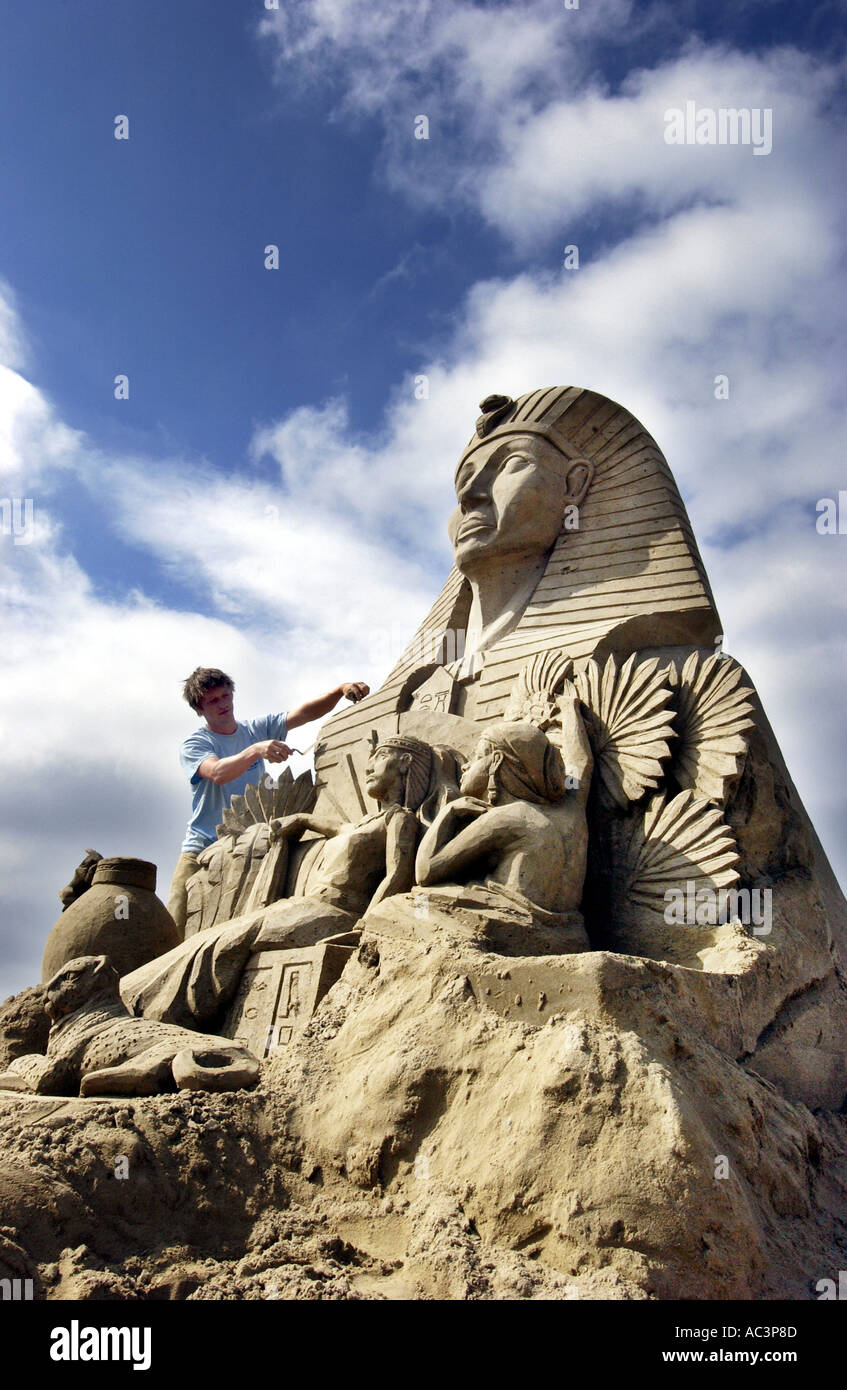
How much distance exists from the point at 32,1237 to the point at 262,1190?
70 cm

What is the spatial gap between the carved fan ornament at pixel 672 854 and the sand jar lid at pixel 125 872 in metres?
2.24

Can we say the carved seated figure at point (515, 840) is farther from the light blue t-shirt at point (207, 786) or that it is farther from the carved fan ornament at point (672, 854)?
the light blue t-shirt at point (207, 786)

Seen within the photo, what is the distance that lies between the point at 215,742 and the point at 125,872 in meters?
1.40

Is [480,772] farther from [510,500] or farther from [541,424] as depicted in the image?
[541,424]

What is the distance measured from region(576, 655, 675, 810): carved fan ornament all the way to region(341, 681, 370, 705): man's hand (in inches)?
73.0

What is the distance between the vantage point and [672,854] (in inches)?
177

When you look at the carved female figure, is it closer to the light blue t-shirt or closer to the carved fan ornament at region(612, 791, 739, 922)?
the carved fan ornament at region(612, 791, 739, 922)

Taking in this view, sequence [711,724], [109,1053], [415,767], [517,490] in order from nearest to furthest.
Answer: [109,1053] < [711,724] < [415,767] < [517,490]

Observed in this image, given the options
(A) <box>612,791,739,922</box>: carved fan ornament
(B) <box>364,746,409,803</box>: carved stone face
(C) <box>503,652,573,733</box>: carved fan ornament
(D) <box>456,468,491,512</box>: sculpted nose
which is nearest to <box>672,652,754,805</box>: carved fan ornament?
(A) <box>612,791,739,922</box>: carved fan ornament

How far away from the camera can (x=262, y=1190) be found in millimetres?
3377

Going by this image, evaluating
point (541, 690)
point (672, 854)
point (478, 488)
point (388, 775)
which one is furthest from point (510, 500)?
point (672, 854)

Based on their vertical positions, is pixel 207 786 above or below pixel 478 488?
below
